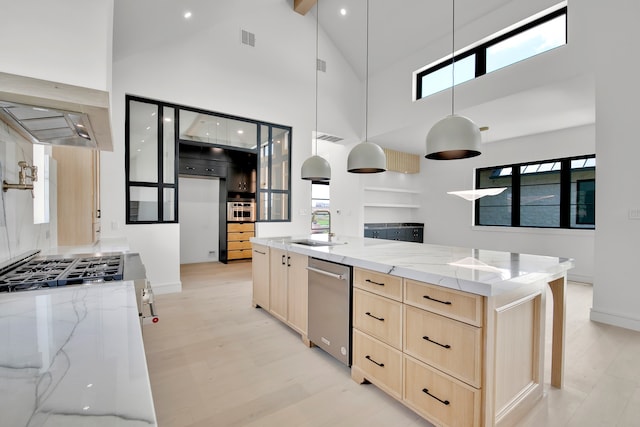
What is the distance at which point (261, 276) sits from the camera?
3.41 metres

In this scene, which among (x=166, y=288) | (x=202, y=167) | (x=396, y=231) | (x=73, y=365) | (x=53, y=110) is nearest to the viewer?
(x=73, y=365)

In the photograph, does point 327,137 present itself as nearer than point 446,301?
No

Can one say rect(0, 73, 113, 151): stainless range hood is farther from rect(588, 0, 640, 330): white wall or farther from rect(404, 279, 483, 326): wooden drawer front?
rect(588, 0, 640, 330): white wall

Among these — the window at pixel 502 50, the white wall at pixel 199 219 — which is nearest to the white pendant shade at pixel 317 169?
the window at pixel 502 50

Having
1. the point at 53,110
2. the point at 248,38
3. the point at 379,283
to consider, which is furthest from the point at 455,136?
the point at 248,38

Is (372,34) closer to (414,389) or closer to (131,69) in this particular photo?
(131,69)

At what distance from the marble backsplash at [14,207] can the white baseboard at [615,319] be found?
499 cm

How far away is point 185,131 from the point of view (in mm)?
4582

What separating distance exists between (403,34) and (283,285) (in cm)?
500

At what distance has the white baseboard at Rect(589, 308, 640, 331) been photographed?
3072 millimetres

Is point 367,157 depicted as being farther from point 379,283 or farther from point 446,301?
point 446,301

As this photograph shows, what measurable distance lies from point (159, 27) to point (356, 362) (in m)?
4.24

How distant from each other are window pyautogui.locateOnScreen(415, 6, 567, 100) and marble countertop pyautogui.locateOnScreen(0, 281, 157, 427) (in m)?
5.13

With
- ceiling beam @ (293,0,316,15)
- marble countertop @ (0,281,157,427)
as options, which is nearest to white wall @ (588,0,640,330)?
ceiling beam @ (293,0,316,15)
